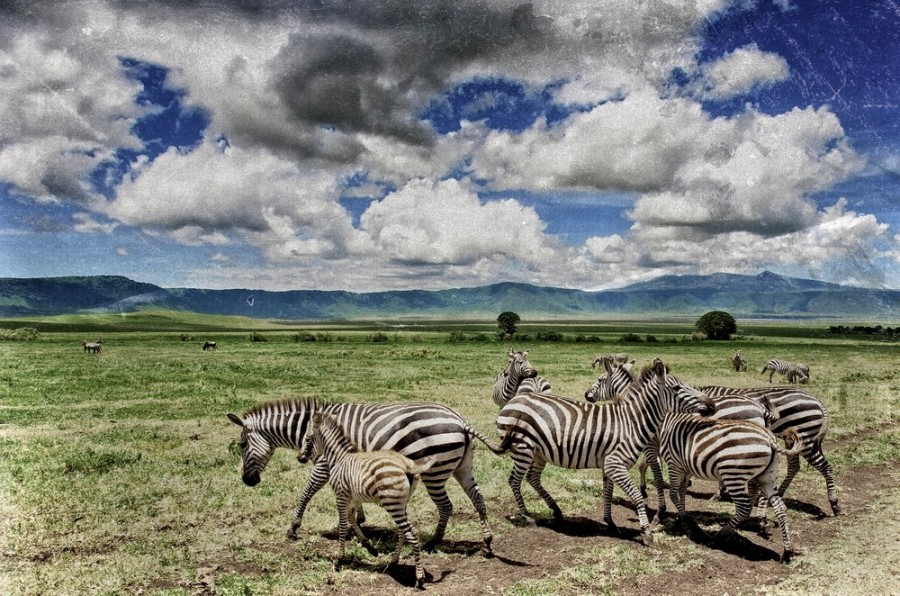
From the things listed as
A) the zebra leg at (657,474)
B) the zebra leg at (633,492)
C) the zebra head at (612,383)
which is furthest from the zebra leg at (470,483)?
the zebra head at (612,383)

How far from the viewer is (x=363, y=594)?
7.83 metres

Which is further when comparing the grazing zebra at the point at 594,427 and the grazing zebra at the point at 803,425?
the grazing zebra at the point at 803,425

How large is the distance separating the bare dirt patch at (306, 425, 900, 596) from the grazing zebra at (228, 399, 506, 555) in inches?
27.2

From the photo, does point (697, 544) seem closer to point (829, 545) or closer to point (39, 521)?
point (829, 545)

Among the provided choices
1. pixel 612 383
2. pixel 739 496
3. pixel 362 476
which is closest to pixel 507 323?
pixel 612 383

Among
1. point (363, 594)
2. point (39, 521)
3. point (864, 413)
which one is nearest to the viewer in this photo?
point (363, 594)

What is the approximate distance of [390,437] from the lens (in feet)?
30.6

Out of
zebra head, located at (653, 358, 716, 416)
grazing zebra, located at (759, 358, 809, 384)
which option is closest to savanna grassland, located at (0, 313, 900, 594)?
zebra head, located at (653, 358, 716, 416)

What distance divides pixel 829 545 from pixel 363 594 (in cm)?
818

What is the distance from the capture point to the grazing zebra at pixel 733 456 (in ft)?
29.6

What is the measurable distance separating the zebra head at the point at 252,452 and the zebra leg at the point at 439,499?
3.25 metres

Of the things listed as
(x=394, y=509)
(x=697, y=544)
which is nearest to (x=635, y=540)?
(x=697, y=544)

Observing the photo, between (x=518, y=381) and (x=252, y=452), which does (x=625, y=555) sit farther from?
(x=252, y=452)

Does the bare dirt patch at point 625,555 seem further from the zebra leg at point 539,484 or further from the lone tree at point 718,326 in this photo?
the lone tree at point 718,326
